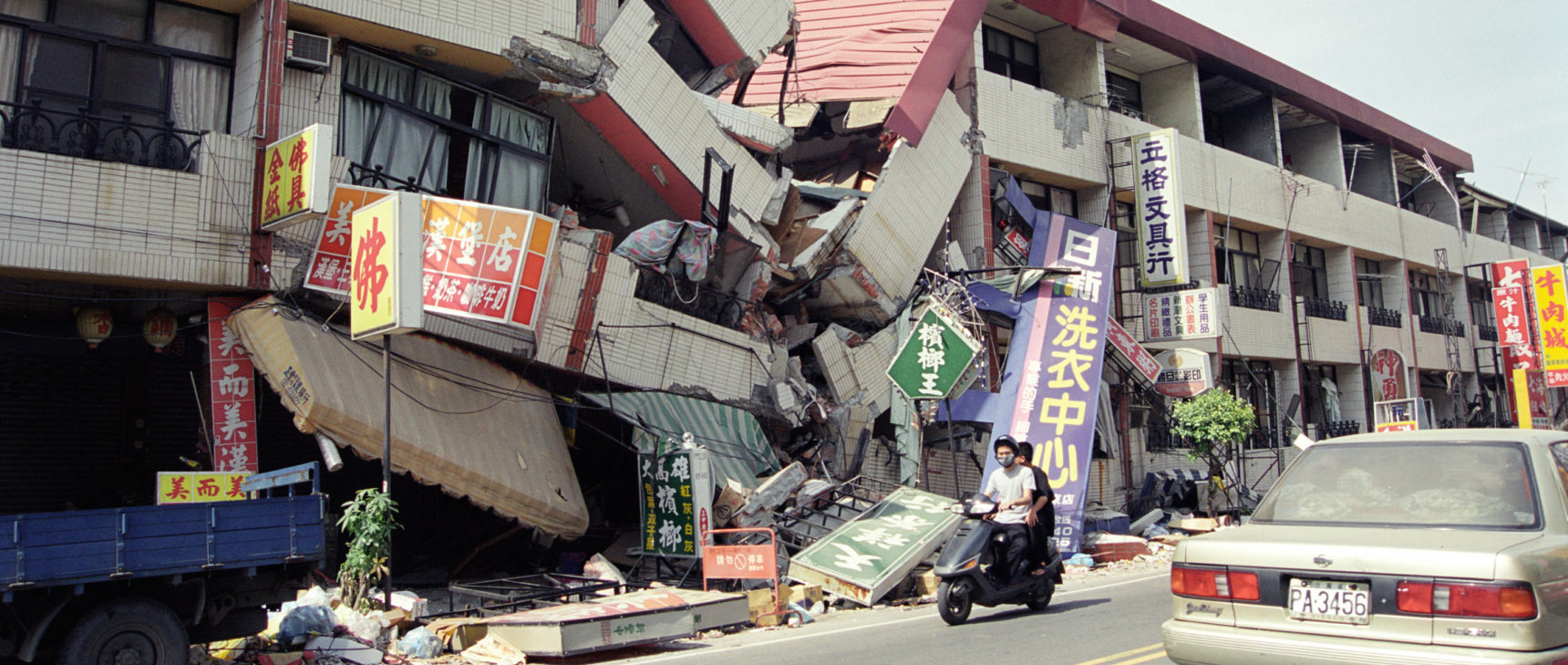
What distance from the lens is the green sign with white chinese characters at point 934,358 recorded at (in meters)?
15.4

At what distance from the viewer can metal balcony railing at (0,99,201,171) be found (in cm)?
1045

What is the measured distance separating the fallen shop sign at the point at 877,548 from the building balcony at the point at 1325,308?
19.5m

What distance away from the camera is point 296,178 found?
10617 mm

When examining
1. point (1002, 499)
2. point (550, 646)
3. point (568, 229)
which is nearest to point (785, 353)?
point (568, 229)

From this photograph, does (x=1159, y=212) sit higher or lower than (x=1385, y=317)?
higher

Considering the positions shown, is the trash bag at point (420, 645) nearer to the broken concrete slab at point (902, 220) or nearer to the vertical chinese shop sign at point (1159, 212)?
the broken concrete slab at point (902, 220)

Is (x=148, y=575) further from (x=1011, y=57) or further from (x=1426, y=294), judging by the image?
(x=1426, y=294)

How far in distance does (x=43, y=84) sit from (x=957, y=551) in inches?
403

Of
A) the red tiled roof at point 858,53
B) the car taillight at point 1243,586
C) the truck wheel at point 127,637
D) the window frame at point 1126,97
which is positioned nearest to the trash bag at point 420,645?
the truck wheel at point 127,637

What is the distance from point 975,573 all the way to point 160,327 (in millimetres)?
9435

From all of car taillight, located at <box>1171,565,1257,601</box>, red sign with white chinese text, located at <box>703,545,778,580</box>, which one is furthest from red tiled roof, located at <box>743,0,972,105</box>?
car taillight, located at <box>1171,565,1257,601</box>

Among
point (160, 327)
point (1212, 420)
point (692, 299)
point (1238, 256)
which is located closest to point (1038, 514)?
point (692, 299)

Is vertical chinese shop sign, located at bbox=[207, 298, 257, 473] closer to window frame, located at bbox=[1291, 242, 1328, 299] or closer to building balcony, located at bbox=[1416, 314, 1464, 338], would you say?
window frame, located at bbox=[1291, 242, 1328, 299]

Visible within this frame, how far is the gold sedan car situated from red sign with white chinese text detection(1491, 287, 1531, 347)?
32502mm
